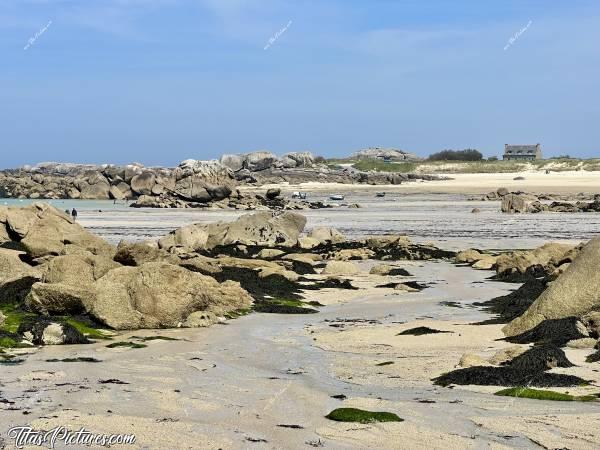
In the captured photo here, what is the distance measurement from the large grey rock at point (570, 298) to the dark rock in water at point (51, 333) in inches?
271

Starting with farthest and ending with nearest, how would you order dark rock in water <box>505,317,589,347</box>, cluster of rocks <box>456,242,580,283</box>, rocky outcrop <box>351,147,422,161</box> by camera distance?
rocky outcrop <box>351,147,422,161</box> → cluster of rocks <box>456,242,580,283</box> → dark rock in water <box>505,317,589,347</box>

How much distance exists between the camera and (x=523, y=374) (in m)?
10.4

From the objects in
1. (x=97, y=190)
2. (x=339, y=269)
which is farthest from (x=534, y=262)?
(x=97, y=190)

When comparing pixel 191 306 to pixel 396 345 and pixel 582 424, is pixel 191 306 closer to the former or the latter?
pixel 396 345

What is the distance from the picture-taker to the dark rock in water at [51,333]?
503 inches

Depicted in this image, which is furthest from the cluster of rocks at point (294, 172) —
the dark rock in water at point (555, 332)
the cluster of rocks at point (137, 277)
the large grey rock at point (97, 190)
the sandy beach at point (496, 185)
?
the dark rock in water at point (555, 332)

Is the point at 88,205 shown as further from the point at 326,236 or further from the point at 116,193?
the point at 326,236

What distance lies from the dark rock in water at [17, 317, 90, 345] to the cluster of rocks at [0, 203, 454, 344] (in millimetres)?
16

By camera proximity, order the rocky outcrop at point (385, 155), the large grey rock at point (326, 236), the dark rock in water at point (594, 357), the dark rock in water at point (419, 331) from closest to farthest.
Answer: the dark rock in water at point (594, 357), the dark rock in water at point (419, 331), the large grey rock at point (326, 236), the rocky outcrop at point (385, 155)

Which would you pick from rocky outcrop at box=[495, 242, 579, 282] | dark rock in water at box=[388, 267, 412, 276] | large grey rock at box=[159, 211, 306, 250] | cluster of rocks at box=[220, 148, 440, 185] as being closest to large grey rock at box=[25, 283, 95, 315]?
dark rock in water at box=[388, 267, 412, 276]

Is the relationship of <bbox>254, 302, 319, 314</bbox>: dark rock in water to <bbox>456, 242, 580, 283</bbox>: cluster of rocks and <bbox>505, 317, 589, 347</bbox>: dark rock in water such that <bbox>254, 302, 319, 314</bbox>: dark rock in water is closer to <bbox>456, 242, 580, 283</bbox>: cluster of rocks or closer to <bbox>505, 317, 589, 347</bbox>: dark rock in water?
<bbox>505, 317, 589, 347</bbox>: dark rock in water

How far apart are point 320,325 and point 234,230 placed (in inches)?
678

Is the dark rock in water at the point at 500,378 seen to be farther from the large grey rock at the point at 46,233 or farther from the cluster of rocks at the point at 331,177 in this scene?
the cluster of rocks at the point at 331,177

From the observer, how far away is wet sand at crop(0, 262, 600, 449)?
8.16 metres
